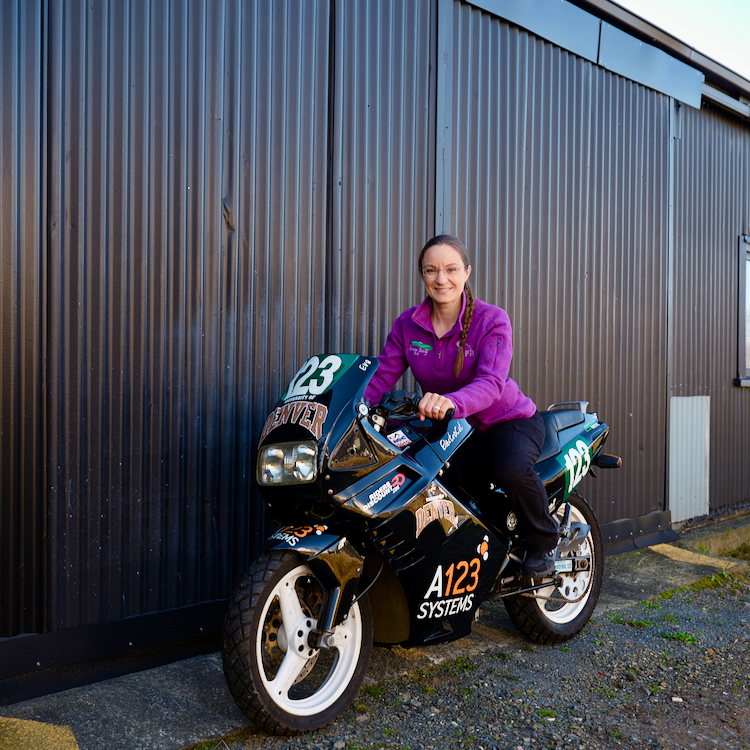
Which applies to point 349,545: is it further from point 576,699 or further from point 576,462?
point 576,462

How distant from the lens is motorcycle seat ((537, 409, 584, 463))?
138 inches

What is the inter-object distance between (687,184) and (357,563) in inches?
224

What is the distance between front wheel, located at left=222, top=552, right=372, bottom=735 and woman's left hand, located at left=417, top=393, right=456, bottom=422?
70 centimetres

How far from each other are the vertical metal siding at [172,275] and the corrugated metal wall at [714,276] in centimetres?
418

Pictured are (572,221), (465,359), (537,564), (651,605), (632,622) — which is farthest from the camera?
(572,221)

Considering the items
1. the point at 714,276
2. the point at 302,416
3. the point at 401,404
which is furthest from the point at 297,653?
the point at 714,276

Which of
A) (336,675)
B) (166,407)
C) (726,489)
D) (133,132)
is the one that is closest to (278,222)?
(133,132)

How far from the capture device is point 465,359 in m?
3.19

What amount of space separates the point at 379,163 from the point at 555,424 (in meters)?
1.89

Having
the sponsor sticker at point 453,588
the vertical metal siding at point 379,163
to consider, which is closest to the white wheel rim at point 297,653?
the sponsor sticker at point 453,588

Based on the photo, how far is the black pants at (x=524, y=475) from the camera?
3121 millimetres

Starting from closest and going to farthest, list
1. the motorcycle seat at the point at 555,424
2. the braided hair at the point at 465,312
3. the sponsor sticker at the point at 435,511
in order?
the sponsor sticker at the point at 435,511 → the braided hair at the point at 465,312 → the motorcycle seat at the point at 555,424

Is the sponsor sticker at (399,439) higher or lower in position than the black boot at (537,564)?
higher

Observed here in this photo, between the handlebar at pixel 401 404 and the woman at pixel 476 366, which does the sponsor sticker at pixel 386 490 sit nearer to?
the handlebar at pixel 401 404
